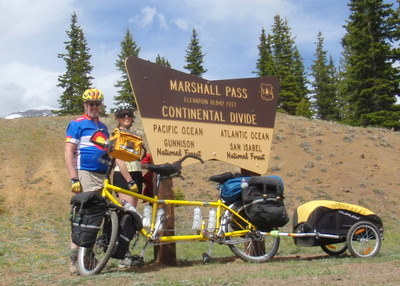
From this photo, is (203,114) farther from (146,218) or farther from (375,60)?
(375,60)

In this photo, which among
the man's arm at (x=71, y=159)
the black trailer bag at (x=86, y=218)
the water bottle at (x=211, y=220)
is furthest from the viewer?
the water bottle at (x=211, y=220)

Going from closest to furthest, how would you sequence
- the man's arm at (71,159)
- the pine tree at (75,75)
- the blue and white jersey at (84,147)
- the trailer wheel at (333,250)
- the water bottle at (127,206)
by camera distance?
1. the water bottle at (127,206)
2. the man's arm at (71,159)
3. the blue and white jersey at (84,147)
4. the trailer wheel at (333,250)
5. the pine tree at (75,75)

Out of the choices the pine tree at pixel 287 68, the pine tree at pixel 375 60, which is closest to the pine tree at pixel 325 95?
the pine tree at pixel 287 68

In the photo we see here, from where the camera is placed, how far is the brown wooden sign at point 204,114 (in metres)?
6.23

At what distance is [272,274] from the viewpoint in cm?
470

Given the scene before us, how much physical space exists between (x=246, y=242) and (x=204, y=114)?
194cm

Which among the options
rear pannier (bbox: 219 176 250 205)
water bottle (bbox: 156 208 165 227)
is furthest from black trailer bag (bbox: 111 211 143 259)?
rear pannier (bbox: 219 176 250 205)

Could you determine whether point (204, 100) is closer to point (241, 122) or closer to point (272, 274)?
point (241, 122)

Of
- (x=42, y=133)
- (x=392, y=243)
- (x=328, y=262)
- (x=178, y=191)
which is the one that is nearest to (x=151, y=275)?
(x=328, y=262)

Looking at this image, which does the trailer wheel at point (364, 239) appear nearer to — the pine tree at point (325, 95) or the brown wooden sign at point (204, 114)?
the brown wooden sign at point (204, 114)

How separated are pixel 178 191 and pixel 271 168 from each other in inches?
220

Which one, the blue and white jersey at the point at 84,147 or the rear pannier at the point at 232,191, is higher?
the blue and white jersey at the point at 84,147

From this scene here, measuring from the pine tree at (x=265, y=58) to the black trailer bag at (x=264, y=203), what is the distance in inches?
1505

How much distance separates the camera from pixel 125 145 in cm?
522
